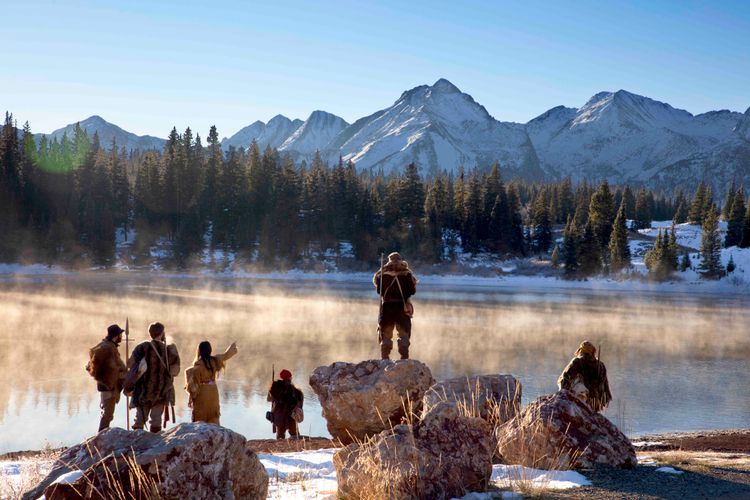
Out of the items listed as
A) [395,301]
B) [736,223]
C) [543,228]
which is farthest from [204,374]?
[736,223]

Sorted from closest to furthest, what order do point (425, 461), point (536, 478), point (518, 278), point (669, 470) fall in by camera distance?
1. point (425, 461)
2. point (536, 478)
3. point (669, 470)
4. point (518, 278)

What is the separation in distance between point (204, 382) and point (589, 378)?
20.0 ft

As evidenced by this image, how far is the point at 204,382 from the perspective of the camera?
1023cm

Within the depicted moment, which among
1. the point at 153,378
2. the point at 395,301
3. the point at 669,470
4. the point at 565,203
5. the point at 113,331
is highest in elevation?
the point at 565,203

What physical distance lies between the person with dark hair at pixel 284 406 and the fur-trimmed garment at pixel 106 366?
2.83 metres

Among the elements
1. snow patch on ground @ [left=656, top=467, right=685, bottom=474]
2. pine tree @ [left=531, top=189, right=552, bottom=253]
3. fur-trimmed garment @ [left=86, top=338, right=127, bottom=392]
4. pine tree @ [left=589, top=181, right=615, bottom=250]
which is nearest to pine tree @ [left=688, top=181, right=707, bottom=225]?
pine tree @ [left=531, top=189, right=552, bottom=253]

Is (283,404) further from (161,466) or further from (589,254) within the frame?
(589,254)

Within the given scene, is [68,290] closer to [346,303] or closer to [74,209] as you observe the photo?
[346,303]

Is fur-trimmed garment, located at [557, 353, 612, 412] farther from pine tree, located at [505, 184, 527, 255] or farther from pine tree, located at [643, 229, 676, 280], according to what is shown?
pine tree, located at [505, 184, 527, 255]

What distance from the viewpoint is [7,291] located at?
43750 millimetres

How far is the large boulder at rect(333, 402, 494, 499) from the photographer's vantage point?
5773 mm

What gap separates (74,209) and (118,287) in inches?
1437

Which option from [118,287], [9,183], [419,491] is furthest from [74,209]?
[419,491]

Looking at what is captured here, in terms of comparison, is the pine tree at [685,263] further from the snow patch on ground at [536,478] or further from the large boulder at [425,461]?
the large boulder at [425,461]
